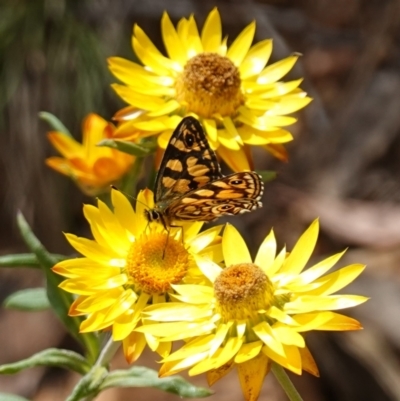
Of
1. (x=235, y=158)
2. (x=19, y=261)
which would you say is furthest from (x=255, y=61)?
(x=19, y=261)

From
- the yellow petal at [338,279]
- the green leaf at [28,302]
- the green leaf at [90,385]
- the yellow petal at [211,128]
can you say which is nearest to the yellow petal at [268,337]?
the yellow petal at [338,279]

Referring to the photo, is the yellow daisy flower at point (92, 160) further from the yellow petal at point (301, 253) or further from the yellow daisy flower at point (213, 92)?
the yellow petal at point (301, 253)

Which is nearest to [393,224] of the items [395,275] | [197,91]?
[395,275]

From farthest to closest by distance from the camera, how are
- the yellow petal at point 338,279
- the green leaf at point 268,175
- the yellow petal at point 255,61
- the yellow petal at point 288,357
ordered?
the yellow petal at point 255,61
the green leaf at point 268,175
the yellow petal at point 338,279
the yellow petal at point 288,357

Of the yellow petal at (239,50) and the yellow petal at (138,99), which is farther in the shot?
the yellow petal at (239,50)

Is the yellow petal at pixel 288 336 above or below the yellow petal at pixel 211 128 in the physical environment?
below

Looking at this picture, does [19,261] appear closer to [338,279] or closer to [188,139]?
[188,139]

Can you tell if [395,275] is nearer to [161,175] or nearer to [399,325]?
[399,325]
